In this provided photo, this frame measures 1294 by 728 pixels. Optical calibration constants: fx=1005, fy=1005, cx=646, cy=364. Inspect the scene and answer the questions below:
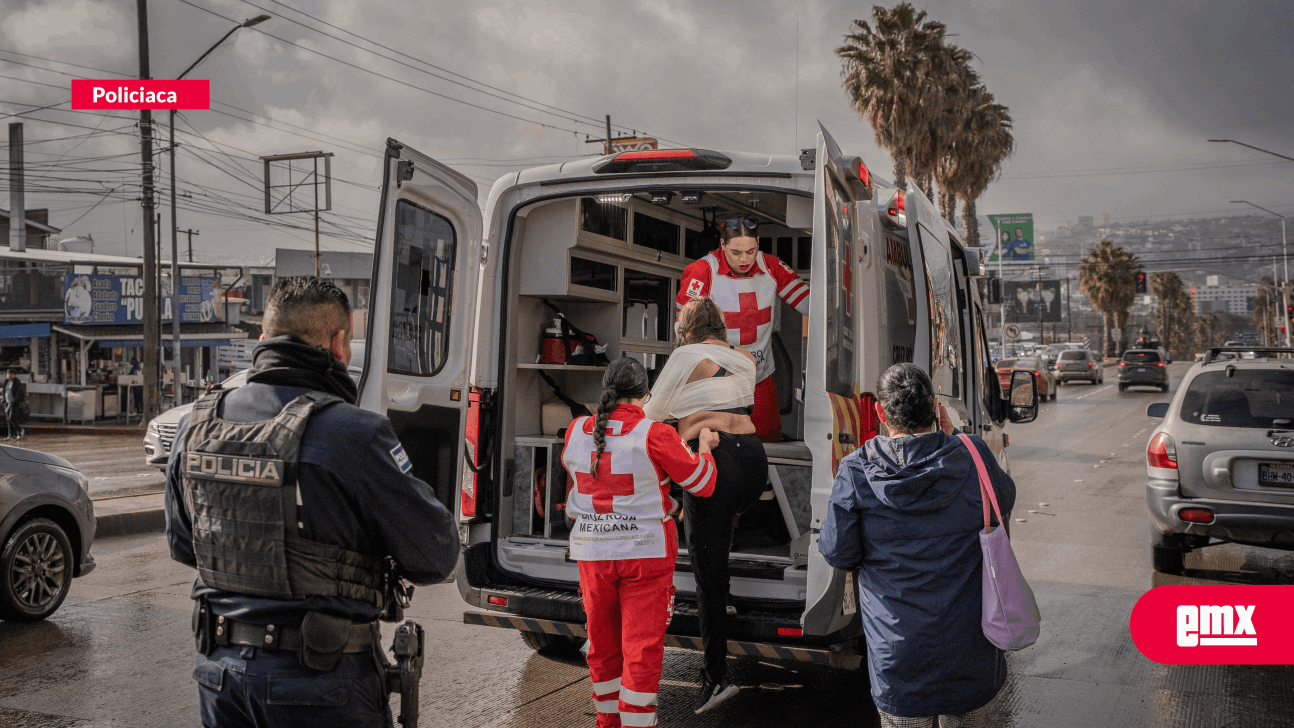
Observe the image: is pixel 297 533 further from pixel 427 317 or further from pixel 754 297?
pixel 754 297

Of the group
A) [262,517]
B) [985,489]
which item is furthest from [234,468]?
[985,489]

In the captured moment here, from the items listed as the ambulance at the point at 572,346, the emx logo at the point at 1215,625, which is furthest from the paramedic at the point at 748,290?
the emx logo at the point at 1215,625

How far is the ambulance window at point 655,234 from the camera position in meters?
7.02

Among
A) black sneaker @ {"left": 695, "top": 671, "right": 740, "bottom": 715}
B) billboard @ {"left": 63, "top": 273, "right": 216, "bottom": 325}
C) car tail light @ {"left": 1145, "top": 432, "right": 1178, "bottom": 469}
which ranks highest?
billboard @ {"left": 63, "top": 273, "right": 216, "bottom": 325}

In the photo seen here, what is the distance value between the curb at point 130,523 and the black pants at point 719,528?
7.67 metres

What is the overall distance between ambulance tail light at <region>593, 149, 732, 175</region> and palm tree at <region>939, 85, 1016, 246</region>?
26608 millimetres

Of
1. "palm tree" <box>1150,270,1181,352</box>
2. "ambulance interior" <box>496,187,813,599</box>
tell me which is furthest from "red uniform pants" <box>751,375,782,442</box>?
"palm tree" <box>1150,270,1181,352</box>

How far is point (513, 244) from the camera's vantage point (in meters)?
5.40

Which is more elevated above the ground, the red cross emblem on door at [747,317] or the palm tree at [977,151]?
the palm tree at [977,151]

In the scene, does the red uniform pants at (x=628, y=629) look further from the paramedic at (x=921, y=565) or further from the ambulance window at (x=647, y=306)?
the ambulance window at (x=647, y=306)

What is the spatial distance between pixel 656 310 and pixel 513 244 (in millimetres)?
2367

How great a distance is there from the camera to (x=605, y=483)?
4090 mm

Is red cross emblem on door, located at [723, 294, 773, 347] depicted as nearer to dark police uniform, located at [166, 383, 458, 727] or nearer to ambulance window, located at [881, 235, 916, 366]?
ambulance window, located at [881, 235, 916, 366]

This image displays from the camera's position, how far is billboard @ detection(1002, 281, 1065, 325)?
73375mm
